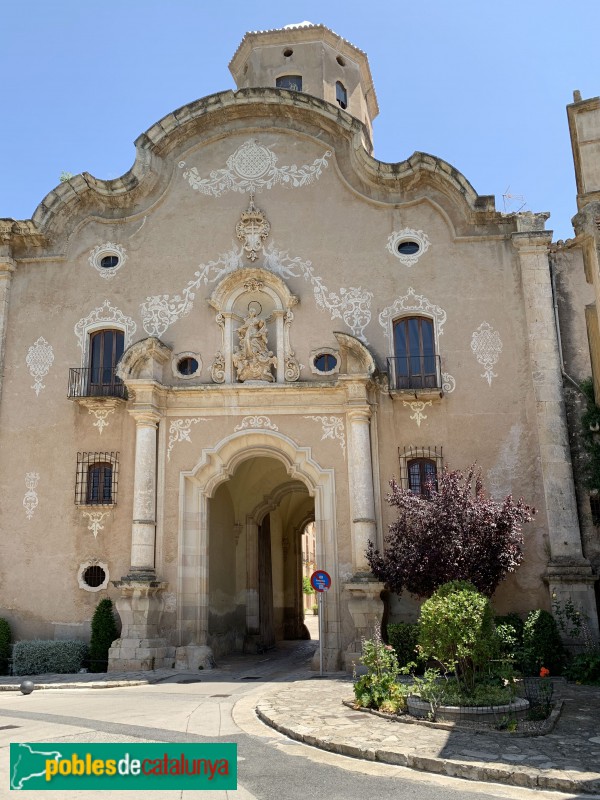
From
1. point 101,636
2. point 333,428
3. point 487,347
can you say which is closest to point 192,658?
point 101,636

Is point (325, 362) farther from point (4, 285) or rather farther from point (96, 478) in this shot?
point (4, 285)

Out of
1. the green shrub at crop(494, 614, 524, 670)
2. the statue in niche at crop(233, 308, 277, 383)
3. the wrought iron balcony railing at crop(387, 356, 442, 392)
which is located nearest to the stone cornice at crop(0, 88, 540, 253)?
the wrought iron balcony railing at crop(387, 356, 442, 392)

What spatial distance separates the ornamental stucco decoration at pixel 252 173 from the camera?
72.7 feet

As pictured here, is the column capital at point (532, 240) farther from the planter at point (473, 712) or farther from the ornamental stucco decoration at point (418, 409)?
the planter at point (473, 712)

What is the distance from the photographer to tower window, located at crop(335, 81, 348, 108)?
2817cm

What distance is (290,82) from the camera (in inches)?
1091

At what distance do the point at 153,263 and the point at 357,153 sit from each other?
656 centimetres

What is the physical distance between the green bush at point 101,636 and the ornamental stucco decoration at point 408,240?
473 inches

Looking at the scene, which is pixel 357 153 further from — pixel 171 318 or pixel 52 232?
pixel 52 232

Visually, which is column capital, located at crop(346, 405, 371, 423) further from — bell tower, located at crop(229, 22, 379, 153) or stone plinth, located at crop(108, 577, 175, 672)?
bell tower, located at crop(229, 22, 379, 153)

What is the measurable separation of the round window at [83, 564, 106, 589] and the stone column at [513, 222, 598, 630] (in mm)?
11034

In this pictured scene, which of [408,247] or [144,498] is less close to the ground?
[408,247]

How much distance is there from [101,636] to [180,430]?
5.45 m

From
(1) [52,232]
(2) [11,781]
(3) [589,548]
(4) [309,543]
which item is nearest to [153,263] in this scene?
(1) [52,232]
